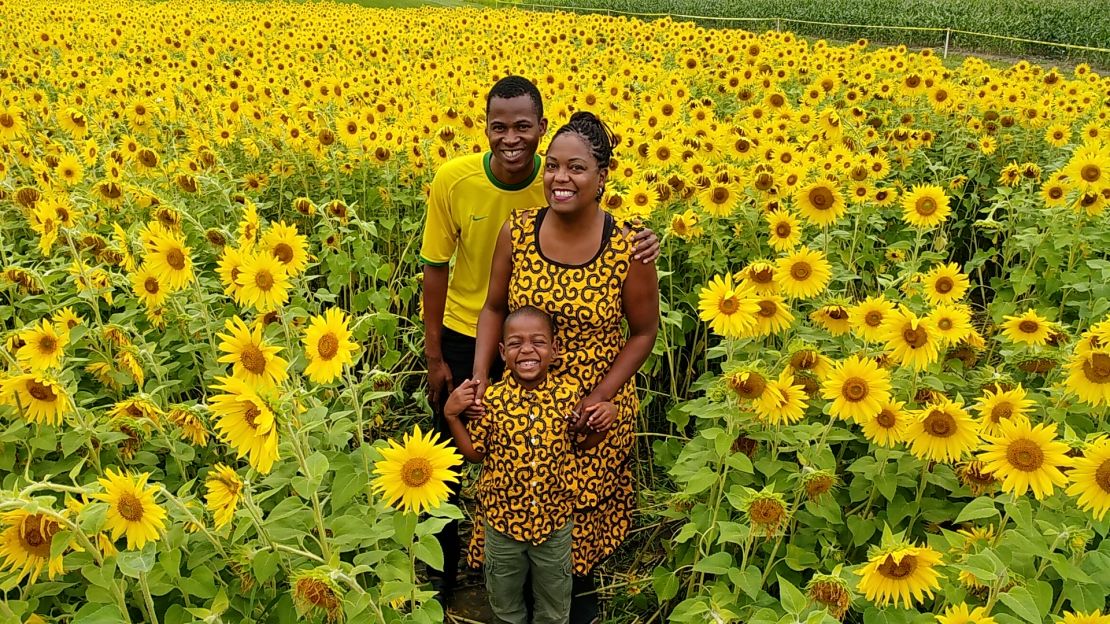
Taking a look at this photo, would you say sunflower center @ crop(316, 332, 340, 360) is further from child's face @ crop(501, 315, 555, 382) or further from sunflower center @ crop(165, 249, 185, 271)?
sunflower center @ crop(165, 249, 185, 271)

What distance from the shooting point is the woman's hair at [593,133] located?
2443 mm

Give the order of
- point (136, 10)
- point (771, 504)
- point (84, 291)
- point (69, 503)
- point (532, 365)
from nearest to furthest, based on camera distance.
Result: point (69, 503) → point (771, 504) → point (532, 365) → point (84, 291) → point (136, 10)

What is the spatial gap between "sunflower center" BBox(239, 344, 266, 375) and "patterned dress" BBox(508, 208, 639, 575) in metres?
0.97

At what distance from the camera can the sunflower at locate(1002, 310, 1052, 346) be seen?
8.69ft

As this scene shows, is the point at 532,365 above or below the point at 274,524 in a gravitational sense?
above

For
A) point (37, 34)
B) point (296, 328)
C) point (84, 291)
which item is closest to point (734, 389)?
point (296, 328)

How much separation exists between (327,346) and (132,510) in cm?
60

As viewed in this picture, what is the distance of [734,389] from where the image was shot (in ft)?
7.31

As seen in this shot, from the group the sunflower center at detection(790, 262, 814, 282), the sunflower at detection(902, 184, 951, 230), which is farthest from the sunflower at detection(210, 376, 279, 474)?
the sunflower at detection(902, 184, 951, 230)

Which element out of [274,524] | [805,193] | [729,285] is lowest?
→ [274,524]

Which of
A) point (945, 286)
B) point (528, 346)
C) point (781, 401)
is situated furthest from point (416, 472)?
point (945, 286)

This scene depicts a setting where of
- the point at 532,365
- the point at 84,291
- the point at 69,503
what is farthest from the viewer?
the point at 84,291

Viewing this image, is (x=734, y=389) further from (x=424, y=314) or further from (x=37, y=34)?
(x=37, y=34)

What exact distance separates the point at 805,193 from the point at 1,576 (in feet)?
10.3
